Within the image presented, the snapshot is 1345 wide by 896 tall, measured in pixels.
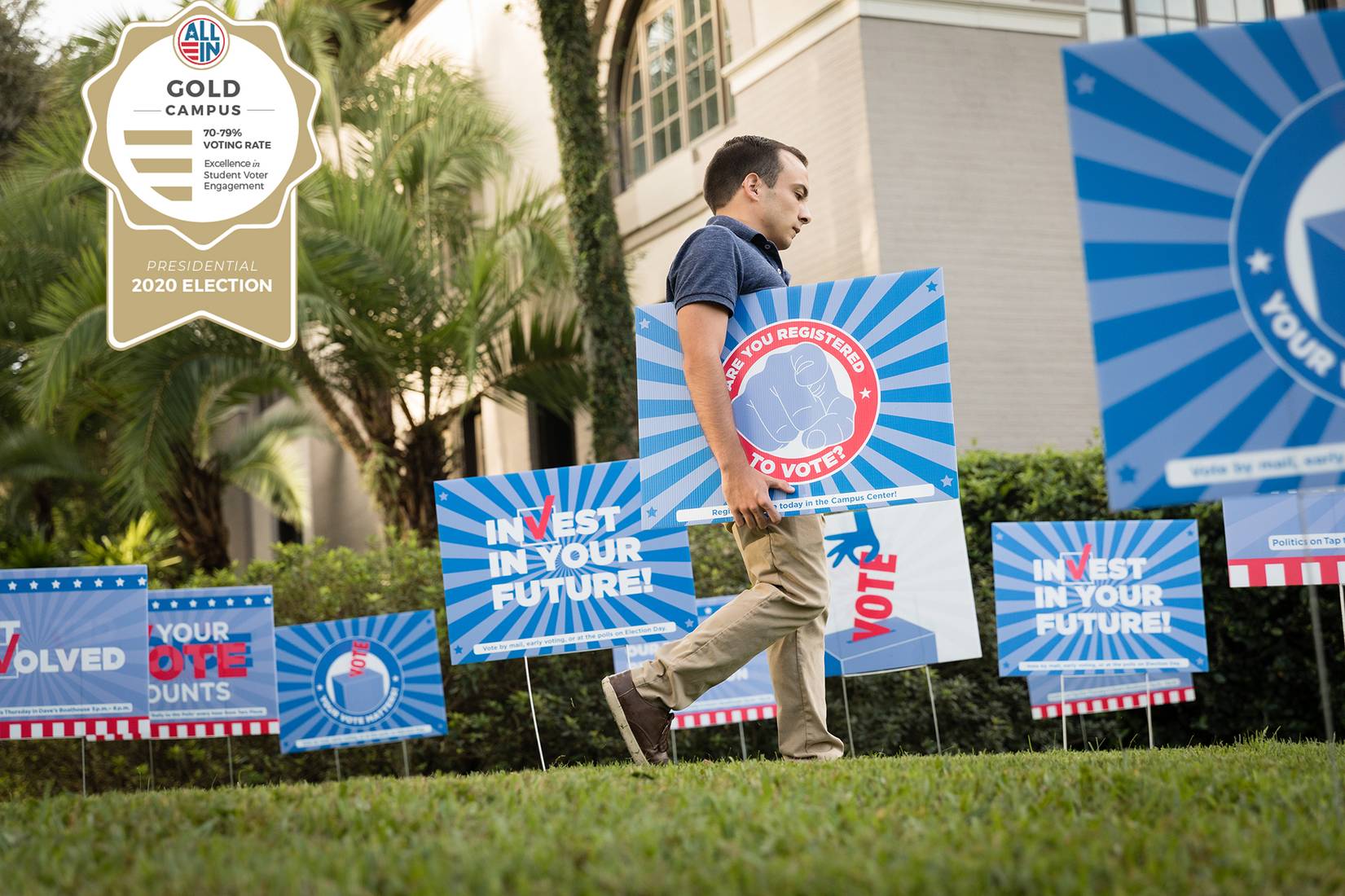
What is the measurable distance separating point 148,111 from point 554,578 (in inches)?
129

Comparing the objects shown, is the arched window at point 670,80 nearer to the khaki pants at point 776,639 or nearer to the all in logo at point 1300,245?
the khaki pants at point 776,639

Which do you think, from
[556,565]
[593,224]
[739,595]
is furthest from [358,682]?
[593,224]

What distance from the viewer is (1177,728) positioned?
809 cm

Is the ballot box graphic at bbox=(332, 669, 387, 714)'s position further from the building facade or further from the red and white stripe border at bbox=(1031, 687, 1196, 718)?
the building facade

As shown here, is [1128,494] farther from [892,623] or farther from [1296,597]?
[1296,597]

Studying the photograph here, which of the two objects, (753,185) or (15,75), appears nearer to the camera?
(753,185)

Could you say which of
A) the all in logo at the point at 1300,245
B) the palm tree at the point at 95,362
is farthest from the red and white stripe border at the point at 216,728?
the all in logo at the point at 1300,245

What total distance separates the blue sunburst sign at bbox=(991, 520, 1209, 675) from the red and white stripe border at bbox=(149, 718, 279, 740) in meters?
3.63

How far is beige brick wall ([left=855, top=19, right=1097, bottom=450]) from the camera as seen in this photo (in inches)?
451

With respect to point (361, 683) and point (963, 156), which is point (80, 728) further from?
point (963, 156)

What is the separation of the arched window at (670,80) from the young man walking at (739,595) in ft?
31.1

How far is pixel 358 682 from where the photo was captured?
6977mm

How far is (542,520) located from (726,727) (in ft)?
6.90

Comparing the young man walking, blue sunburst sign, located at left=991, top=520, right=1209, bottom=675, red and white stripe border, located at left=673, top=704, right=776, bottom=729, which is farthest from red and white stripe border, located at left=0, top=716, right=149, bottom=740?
blue sunburst sign, located at left=991, top=520, right=1209, bottom=675
